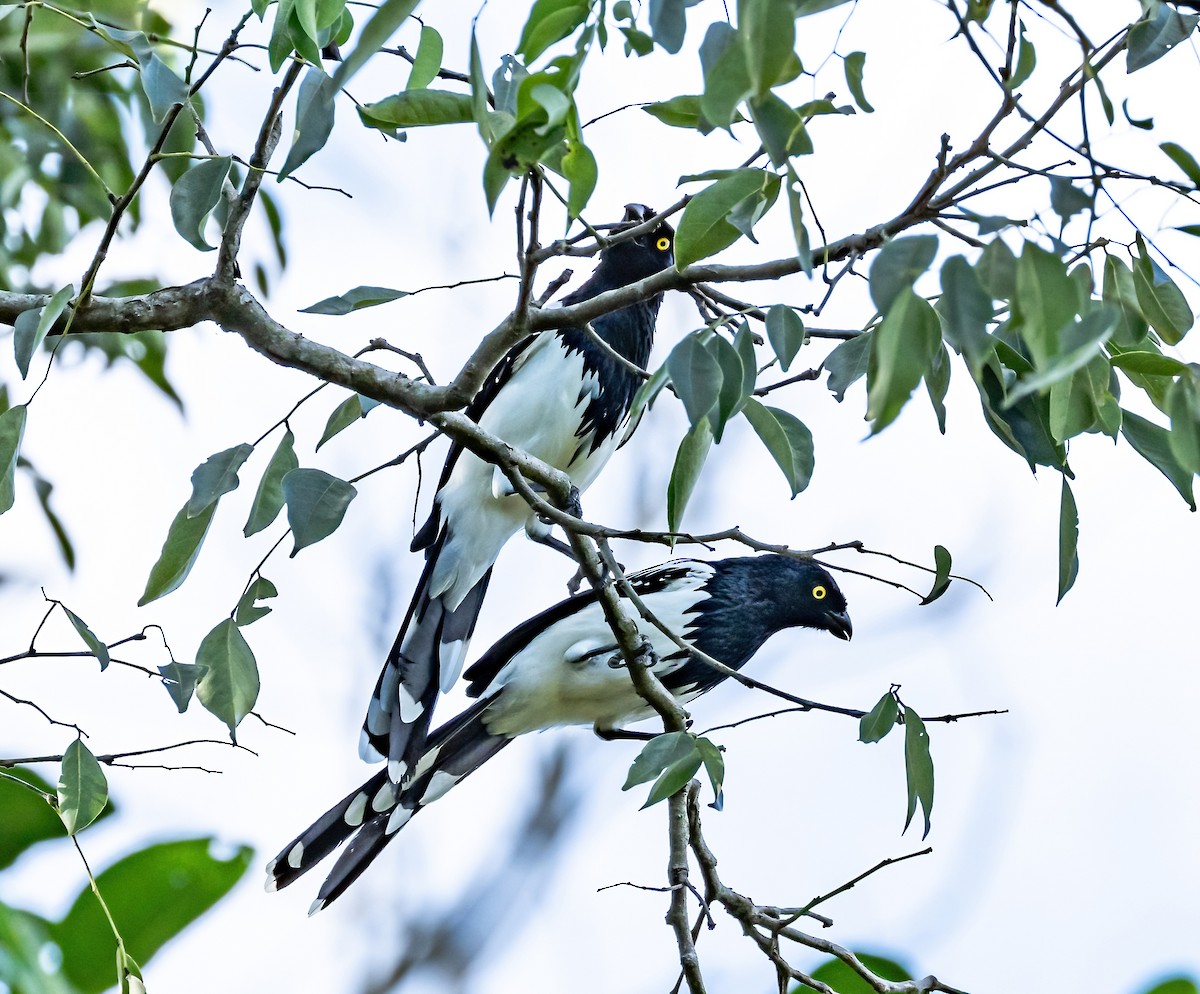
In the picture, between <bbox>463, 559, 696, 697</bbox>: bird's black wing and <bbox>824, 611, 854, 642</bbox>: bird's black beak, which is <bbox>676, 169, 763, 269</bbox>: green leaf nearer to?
<bbox>463, 559, 696, 697</bbox>: bird's black wing

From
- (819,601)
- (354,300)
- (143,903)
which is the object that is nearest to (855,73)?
(354,300)

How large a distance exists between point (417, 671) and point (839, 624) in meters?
1.01

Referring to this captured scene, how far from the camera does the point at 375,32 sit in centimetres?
75

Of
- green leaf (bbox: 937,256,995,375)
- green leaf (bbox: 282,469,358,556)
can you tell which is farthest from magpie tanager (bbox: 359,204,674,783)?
green leaf (bbox: 937,256,995,375)

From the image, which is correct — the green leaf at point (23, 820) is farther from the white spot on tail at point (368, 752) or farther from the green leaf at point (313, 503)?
the white spot on tail at point (368, 752)

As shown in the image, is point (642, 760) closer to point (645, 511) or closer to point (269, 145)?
point (269, 145)

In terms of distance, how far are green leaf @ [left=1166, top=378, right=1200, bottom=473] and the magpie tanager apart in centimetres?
147

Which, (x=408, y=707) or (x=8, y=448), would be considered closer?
(x=8, y=448)

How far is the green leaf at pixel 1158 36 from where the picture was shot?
1.09 metres

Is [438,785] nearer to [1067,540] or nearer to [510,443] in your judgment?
[510,443]

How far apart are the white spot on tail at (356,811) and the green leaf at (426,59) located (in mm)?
1294

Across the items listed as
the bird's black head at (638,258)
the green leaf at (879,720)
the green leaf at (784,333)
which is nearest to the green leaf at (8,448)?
the green leaf at (784,333)

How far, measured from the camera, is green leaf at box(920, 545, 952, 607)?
133 cm

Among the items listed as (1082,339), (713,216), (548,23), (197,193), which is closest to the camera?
(1082,339)
